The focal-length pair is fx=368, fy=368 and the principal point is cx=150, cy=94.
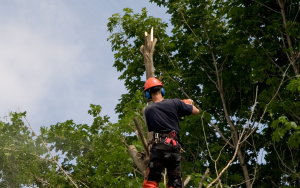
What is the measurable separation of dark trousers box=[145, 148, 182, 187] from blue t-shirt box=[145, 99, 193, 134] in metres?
0.30

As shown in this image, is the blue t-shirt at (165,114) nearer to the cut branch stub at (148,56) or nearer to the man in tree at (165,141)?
the man in tree at (165,141)

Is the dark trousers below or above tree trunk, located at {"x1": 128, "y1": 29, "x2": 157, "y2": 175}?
below

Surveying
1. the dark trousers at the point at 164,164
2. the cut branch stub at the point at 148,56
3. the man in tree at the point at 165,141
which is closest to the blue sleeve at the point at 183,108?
the man in tree at the point at 165,141

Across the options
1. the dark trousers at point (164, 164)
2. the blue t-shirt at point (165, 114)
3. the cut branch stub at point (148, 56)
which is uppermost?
the cut branch stub at point (148, 56)

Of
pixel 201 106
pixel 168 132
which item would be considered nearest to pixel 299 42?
pixel 201 106

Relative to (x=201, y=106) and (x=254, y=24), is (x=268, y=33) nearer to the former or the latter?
(x=254, y=24)

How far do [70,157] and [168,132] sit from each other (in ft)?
42.5

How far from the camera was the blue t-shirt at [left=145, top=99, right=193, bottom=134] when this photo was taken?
4.84m

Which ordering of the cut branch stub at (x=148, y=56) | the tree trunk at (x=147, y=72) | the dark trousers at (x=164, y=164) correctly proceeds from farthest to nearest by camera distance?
the cut branch stub at (x=148, y=56) → the tree trunk at (x=147, y=72) → the dark trousers at (x=164, y=164)

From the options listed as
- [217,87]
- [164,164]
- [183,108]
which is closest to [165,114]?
[183,108]

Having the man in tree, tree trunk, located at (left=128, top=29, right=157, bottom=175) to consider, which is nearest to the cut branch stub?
tree trunk, located at (left=128, top=29, right=157, bottom=175)

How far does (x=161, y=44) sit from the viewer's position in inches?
558

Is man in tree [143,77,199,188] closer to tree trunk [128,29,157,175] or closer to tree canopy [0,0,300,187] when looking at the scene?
tree trunk [128,29,157,175]

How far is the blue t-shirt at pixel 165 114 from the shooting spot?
15.9 ft
